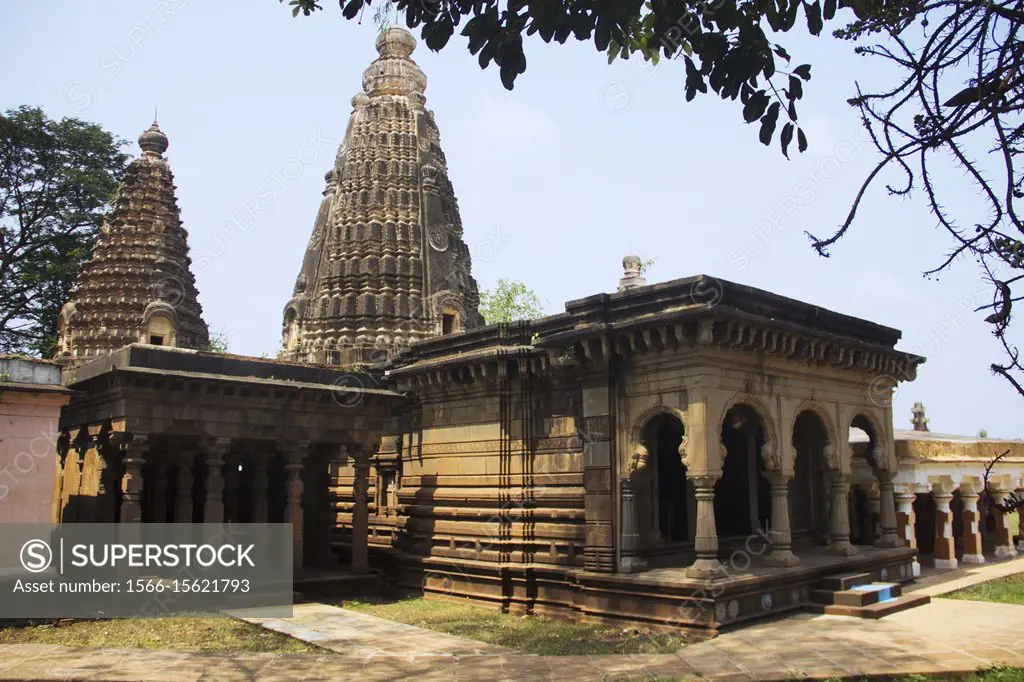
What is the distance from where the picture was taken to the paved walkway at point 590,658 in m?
→ 9.26

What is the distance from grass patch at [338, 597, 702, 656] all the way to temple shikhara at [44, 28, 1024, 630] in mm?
383

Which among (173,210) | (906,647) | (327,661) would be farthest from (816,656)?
(173,210)

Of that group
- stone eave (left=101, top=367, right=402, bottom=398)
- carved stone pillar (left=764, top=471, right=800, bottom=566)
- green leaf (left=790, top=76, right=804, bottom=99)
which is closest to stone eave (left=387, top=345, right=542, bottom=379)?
stone eave (left=101, top=367, right=402, bottom=398)

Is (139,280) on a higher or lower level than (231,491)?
higher

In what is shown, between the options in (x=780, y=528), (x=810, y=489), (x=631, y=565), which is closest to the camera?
(x=631, y=565)

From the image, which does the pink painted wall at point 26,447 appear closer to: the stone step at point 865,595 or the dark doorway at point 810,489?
the stone step at point 865,595

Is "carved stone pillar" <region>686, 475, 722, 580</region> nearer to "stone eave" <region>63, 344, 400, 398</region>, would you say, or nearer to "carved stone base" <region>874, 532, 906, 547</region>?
"carved stone base" <region>874, 532, 906, 547</region>

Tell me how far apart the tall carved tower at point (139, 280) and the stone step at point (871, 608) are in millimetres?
21165

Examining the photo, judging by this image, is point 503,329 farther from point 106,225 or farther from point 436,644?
point 106,225

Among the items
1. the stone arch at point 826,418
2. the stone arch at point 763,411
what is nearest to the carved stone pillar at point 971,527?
the stone arch at point 826,418

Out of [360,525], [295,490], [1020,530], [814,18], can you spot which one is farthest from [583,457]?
[1020,530]

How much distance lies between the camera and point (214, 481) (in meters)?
15.9

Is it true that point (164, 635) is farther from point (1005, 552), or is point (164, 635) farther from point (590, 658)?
point (1005, 552)

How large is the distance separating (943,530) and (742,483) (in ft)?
20.3
